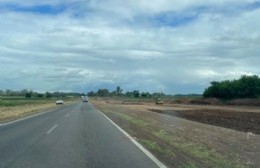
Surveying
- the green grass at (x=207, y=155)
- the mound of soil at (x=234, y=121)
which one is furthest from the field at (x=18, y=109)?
the green grass at (x=207, y=155)

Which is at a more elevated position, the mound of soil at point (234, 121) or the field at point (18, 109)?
the field at point (18, 109)

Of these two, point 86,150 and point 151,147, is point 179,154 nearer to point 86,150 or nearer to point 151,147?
point 151,147

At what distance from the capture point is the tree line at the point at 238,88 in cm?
10262

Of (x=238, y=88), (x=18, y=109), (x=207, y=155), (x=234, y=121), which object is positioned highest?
(x=238, y=88)

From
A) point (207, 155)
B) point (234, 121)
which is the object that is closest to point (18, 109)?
point (234, 121)

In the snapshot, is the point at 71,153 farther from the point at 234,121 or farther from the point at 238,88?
the point at 238,88

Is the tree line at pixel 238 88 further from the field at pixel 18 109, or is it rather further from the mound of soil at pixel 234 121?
the mound of soil at pixel 234 121

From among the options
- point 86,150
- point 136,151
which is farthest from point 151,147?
point 86,150

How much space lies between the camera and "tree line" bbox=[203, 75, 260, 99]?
10262 centimetres

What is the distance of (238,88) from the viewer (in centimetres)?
10575

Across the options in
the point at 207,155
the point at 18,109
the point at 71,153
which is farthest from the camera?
the point at 18,109

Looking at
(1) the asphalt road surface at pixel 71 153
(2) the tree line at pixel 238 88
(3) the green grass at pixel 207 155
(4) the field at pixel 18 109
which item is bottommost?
(3) the green grass at pixel 207 155

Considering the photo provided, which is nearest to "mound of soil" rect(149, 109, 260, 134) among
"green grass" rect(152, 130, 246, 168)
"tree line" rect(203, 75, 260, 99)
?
"green grass" rect(152, 130, 246, 168)

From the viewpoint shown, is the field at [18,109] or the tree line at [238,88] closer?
the field at [18,109]
